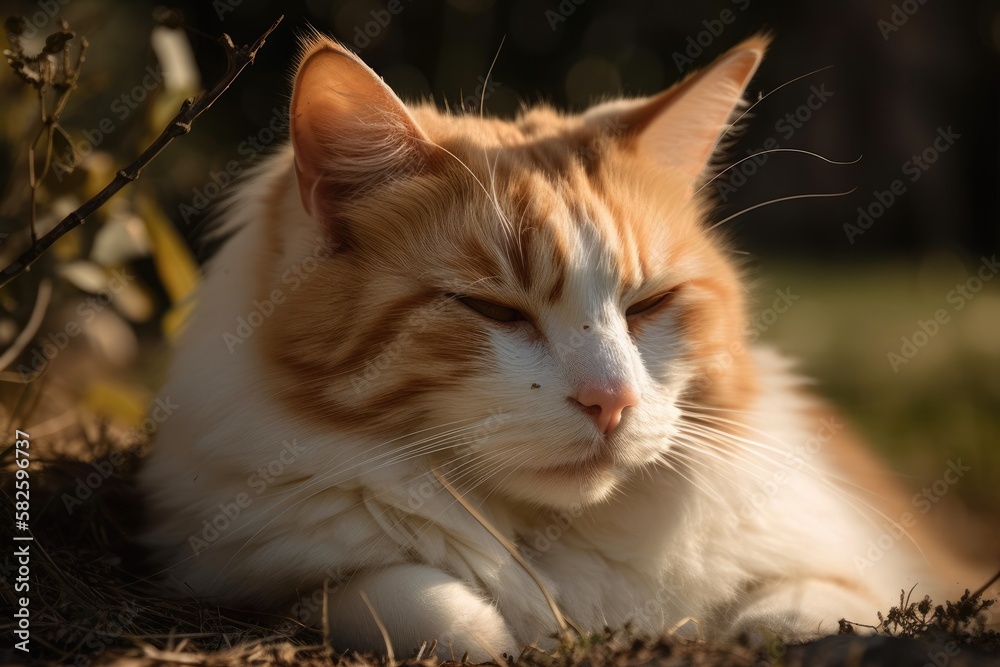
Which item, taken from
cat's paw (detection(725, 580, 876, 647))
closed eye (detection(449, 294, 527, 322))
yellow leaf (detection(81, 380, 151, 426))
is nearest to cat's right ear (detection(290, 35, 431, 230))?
closed eye (detection(449, 294, 527, 322))

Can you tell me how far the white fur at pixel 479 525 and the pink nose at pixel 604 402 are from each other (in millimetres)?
27

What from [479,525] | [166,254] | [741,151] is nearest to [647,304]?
[479,525]

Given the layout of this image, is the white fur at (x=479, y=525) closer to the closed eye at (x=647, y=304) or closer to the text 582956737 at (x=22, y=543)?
the closed eye at (x=647, y=304)

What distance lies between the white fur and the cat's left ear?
1.83 ft

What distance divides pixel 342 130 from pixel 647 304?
2.35ft

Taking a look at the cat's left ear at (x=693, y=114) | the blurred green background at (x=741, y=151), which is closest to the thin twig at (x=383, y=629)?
the cat's left ear at (x=693, y=114)

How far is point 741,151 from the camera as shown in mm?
6371

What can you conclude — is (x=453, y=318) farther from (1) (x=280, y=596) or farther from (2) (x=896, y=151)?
(2) (x=896, y=151)

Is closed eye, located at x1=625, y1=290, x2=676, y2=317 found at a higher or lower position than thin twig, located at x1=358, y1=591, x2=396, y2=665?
higher

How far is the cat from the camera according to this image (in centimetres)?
161

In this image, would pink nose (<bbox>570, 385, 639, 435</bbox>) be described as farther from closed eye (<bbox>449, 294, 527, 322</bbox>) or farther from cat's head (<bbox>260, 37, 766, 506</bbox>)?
closed eye (<bbox>449, 294, 527, 322</bbox>)

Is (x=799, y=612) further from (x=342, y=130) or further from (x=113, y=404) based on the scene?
(x=113, y=404)

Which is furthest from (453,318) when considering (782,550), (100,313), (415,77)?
(415,77)

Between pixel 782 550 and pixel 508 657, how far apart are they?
2.41ft
